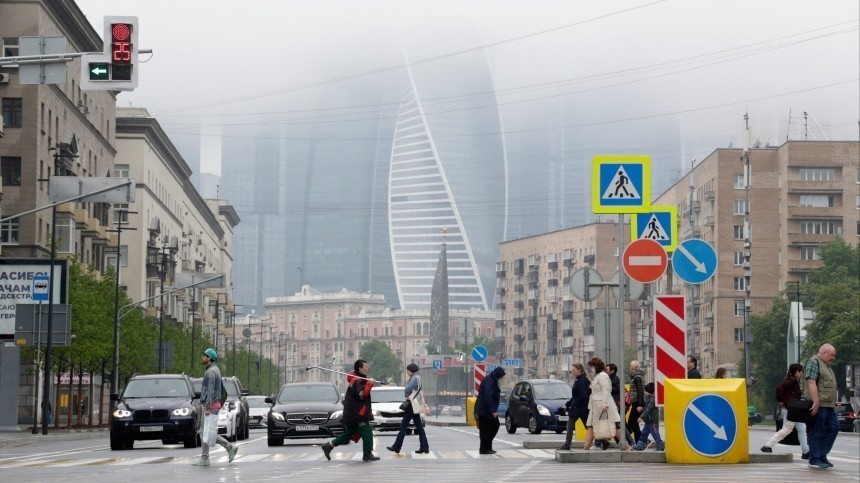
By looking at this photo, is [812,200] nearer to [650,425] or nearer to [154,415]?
[154,415]

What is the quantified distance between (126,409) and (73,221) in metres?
53.1

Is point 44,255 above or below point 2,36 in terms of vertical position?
below

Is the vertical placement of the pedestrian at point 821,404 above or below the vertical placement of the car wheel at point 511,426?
above

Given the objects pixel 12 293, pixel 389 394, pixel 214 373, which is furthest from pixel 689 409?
pixel 12 293

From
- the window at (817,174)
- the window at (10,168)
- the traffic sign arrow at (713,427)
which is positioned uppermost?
the window at (817,174)

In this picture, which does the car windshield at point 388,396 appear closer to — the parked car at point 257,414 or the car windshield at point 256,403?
the parked car at point 257,414

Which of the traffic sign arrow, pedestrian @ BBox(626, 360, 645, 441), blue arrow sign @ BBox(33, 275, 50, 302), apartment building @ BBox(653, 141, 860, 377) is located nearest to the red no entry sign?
the traffic sign arrow

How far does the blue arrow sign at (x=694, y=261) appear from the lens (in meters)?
23.2

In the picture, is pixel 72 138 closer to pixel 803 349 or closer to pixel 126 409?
pixel 803 349

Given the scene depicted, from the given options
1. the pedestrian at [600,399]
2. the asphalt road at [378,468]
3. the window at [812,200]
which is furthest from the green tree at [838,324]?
the pedestrian at [600,399]

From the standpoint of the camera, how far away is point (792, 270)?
142m

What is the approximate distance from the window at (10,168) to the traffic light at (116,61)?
5844 centimetres

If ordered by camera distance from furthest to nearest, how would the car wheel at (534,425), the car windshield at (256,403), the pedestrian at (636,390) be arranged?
the car windshield at (256,403) < the car wheel at (534,425) < the pedestrian at (636,390)

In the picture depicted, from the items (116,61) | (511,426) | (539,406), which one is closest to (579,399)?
(116,61)
